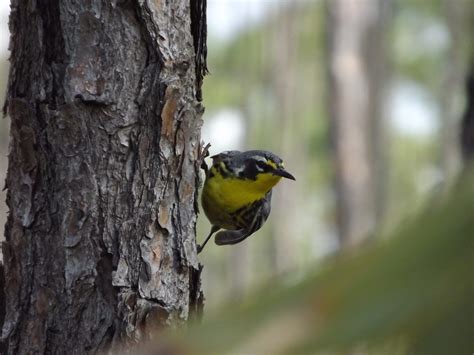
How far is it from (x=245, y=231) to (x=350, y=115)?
9.10m

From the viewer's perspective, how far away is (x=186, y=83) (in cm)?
307

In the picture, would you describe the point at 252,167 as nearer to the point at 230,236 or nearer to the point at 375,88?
the point at 230,236

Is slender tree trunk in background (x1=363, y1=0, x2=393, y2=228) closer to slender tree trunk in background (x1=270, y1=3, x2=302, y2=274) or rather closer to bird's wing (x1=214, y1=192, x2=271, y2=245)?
slender tree trunk in background (x1=270, y1=3, x2=302, y2=274)

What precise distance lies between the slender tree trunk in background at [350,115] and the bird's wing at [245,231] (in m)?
8.63

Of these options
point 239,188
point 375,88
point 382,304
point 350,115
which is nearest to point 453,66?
point 375,88

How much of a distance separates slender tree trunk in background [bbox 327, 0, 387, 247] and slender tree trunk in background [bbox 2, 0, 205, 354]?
10.9 meters

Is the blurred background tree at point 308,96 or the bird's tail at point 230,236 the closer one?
the bird's tail at point 230,236

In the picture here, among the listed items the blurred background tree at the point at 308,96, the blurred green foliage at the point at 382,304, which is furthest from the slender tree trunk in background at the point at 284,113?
the blurred green foliage at the point at 382,304

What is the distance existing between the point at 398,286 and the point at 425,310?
2cm

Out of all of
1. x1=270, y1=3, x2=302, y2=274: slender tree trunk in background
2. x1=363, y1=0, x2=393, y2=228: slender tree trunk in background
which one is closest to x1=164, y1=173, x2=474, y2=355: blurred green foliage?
x1=363, y1=0, x2=393, y2=228: slender tree trunk in background

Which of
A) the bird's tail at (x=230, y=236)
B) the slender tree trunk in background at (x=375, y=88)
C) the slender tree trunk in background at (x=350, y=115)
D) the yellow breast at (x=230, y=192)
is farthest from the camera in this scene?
the slender tree trunk in background at (x=375, y=88)

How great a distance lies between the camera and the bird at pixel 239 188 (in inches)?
199

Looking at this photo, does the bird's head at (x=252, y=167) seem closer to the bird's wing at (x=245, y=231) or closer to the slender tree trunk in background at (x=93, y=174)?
the bird's wing at (x=245, y=231)

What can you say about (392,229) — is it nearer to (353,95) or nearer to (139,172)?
(139,172)
